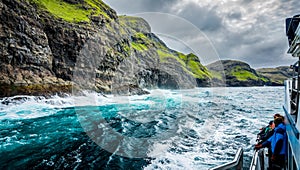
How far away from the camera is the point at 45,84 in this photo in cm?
2509

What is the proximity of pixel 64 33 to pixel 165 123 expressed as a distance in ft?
90.2

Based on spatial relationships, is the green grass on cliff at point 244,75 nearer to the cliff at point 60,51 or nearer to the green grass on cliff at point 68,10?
the cliff at point 60,51

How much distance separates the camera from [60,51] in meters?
31.2

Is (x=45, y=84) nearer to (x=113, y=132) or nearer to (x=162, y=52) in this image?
(x=113, y=132)

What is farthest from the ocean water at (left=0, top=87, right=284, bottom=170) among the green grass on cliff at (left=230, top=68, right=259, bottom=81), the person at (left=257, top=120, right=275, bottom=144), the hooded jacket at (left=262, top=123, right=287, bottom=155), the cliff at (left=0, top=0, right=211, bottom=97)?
the green grass on cliff at (left=230, top=68, right=259, bottom=81)

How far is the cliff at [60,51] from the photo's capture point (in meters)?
22.7

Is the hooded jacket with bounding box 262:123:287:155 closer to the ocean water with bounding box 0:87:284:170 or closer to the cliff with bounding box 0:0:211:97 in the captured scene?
the ocean water with bounding box 0:87:284:170

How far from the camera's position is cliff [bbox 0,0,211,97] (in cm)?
2270

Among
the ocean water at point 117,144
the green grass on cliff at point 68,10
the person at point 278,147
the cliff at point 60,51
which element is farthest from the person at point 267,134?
the green grass on cliff at point 68,10

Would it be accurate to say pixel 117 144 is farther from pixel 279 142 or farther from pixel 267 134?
pixel 279 142

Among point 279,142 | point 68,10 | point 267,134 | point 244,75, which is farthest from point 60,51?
point 244,75

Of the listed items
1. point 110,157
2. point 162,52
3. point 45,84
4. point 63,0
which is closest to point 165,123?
point 110,157

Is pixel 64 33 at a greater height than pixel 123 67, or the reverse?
pixel 64 33

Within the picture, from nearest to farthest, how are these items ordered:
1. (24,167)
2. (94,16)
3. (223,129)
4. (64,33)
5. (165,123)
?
(24,167), (223,129), (165,123), (64,33), (94,16)
